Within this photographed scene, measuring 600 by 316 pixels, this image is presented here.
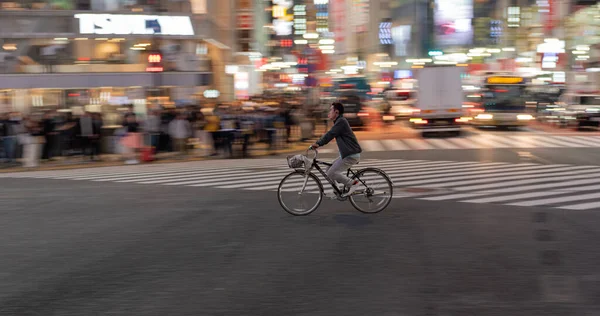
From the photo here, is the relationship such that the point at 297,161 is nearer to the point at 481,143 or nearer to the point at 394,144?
the point at 394,144

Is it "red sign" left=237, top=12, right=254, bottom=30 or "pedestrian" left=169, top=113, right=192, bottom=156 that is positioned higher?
"red sign" left=237, top=12, right=254, bottom=30

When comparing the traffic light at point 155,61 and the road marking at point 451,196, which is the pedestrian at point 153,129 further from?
the road marking at point 451,196

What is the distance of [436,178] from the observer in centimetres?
1573

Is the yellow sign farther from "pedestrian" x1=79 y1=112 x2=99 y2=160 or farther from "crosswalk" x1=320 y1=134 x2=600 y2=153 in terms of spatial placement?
"pedestrian" x1=79 y1=112 x2=99 y2=160

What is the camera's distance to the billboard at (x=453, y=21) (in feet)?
281

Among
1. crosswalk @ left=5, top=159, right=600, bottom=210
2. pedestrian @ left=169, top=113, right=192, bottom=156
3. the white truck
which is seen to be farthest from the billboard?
crosswalk @ left=5, top=159, right=600, bottom=210

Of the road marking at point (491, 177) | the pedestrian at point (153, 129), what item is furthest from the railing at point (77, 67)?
the road marking at point (491, 177)

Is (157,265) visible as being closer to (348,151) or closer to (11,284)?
(11,284)

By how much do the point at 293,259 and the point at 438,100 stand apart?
24.1 metres

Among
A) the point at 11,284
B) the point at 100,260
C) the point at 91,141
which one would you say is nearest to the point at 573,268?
the point at 100,260

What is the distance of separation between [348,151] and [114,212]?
13.3 ft

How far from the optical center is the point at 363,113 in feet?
120

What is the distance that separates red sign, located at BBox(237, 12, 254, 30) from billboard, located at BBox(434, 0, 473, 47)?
38734 millimetres

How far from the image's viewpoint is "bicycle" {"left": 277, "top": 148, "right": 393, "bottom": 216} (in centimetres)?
1075
